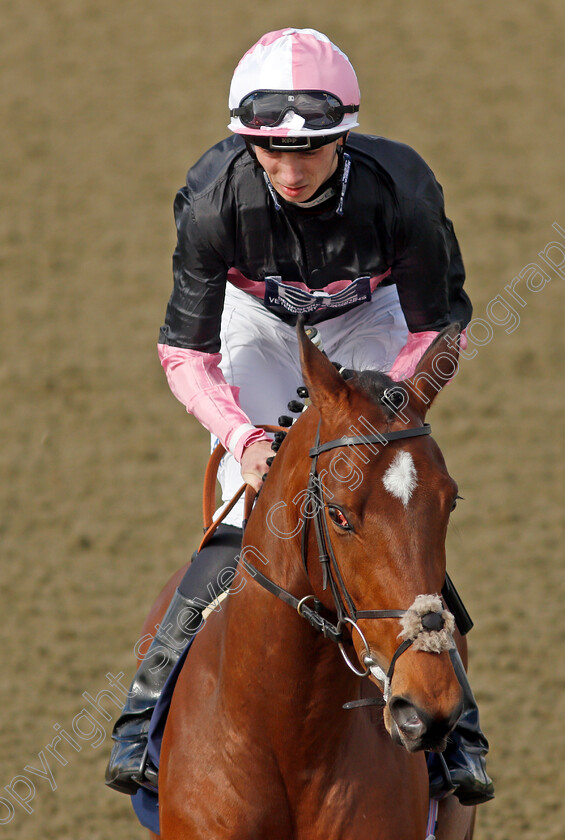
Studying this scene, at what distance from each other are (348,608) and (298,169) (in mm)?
1447

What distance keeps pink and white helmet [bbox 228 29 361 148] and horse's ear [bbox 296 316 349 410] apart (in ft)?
2.81

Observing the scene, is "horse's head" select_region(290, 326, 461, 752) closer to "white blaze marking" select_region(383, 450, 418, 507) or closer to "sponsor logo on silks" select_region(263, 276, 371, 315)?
"white blaze marking" select_region(383, 450, 418, 507)

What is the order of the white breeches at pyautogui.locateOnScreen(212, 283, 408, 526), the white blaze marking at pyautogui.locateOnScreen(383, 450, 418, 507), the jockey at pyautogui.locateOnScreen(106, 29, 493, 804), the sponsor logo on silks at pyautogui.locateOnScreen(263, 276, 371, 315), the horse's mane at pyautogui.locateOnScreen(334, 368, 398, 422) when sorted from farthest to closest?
the white breeches at pyautogui.locateOnScreen(212, 283, 408, 526) < the sponsor logo on silks at pyautogui.locateOnScreen(263, 276, 371, 315) < the jockey at pyautogui.locateOnScreen(106, 29, 493, 804) < the horse's mane at pyautogui.locateOnScreen(334, 368, 398, 422) < the white blaze marking at pyautogui.locateOnScreen(383, 450, 418, 507)

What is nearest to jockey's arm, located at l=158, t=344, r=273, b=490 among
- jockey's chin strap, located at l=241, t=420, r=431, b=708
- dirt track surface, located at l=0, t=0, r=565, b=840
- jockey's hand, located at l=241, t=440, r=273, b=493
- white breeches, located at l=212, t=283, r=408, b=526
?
jockey's hand, located at l=241, t=440, r=273, b=493

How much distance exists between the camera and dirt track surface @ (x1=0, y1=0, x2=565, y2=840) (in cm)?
714

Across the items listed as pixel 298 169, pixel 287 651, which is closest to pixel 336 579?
pixel 287 651

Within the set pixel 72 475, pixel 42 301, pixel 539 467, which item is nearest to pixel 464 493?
pixel 539 467

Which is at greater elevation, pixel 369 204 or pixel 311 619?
pixel 369 204

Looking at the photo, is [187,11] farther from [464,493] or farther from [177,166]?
[464,493]

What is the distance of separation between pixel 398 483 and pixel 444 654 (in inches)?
16.1

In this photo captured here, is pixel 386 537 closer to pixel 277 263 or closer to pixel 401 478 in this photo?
pixel 401 478

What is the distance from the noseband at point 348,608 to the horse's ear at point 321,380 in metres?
→ 0.08

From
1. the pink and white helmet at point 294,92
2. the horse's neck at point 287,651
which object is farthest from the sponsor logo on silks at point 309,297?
the horse's neck at point 287,651

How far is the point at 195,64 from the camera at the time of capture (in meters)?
13.7
